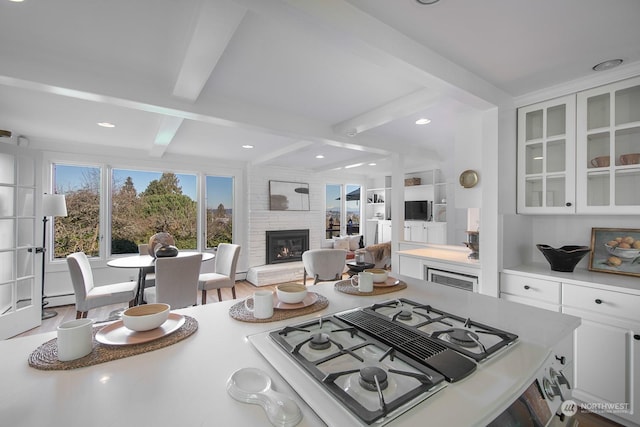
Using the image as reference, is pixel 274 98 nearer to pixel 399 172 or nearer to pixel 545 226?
pixel 399 172

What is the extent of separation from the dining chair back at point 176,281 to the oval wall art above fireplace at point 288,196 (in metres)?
2.98

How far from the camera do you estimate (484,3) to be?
132cm

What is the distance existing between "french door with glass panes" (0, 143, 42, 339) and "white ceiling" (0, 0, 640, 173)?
1.86 ft

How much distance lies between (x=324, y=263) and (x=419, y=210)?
3157 mm

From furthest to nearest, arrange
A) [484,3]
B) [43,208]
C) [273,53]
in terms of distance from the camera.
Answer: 1. [43,208]
2. [273,53]
3. [484,3]

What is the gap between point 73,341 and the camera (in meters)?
0.83

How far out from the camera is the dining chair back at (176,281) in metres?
2.72

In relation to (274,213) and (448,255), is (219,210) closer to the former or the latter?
(274,213)

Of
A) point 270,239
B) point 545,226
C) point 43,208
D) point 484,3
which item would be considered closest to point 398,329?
point 484,3

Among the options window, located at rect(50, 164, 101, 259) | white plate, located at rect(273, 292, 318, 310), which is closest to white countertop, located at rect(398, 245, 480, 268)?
white plate, located at rect(273, 292, 318, 310)

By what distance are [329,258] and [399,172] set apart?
59.3 inches

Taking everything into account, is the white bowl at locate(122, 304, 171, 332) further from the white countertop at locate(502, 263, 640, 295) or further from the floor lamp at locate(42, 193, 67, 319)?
the floor lamp at locate(42, 193, 67, 319)

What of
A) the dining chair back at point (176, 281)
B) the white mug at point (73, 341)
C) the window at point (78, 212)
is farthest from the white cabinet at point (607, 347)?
the window at point (78, 212)

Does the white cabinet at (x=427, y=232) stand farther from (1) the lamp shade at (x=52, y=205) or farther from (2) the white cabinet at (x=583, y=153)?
(1) the lamp shade at (x=52, y=205)
